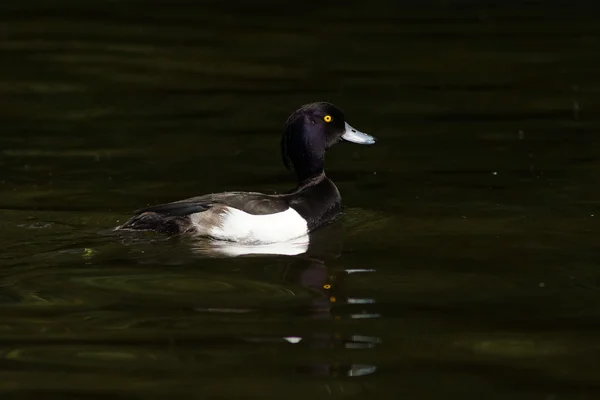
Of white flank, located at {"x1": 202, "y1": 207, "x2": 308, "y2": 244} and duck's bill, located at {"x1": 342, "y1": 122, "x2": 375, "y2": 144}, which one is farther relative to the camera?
duck's bill, located at {"x1": 342, "y1": 122, "x2": 375, "y2": 144}

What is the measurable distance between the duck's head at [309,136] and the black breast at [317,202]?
19 cm

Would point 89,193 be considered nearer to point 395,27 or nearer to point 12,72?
point 12,72

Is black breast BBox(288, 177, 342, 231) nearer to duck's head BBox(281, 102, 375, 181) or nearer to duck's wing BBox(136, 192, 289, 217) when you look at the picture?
duck's head BBox(281, 102, 375, 181)

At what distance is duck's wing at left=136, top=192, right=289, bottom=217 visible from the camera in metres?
9.62

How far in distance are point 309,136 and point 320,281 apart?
7.83 feet

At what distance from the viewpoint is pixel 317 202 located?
34.1 feet

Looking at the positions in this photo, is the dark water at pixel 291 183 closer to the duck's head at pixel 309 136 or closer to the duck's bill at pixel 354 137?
the duck's bill at pixel 354 137

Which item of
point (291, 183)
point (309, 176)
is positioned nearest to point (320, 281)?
point (309, 176)

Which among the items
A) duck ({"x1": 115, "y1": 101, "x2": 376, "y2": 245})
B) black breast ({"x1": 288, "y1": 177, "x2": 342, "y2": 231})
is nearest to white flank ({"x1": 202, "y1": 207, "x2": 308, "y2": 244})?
duck ({"x1": 115, "y1": 101, "x2": 376, "y2": 245})

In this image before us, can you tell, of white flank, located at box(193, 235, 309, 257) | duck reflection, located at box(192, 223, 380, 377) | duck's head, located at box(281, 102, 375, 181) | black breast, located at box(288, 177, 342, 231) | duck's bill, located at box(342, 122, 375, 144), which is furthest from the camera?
duck's bill, located at box(342, 122, 375, 144)

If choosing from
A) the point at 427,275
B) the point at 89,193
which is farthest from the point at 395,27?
the point at 427,275

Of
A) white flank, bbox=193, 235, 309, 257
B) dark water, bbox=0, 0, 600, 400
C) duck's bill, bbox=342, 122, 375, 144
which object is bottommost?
white flank, bbox=193, 235, 309, 257

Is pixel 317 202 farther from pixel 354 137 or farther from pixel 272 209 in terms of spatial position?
pixel 354 137

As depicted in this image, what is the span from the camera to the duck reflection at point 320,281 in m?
7.04
